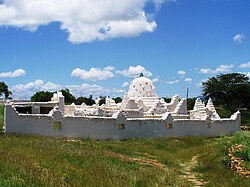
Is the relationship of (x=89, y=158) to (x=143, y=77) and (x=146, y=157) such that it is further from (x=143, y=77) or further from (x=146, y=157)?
(x=143, y=77)

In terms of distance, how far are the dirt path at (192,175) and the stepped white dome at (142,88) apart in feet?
61.6

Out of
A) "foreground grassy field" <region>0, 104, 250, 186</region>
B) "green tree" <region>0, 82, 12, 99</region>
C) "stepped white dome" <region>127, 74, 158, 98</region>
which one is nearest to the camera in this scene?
"foreground grassy field" <region>0, 104, 250, 186</region>

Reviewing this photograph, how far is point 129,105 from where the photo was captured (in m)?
35.8

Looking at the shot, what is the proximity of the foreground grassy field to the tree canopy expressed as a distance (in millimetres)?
36757

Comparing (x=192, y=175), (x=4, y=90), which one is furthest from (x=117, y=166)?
(x=4, y=90)

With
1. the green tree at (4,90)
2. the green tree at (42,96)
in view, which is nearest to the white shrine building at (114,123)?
the green tree at (42,96)

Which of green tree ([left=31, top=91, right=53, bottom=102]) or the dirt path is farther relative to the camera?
green tree ([left=31, top=91, right=53, bottom=102])

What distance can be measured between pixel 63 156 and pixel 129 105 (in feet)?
66.9

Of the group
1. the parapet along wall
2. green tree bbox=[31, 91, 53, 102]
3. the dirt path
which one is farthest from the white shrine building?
green tree bbox=[31, 91, 53, 102]

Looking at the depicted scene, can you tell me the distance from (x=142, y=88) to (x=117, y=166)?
78.1ft

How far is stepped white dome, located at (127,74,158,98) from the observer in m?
39.1

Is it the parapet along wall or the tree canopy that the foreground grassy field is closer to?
the parapet along wall

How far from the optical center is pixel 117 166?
15.8 m

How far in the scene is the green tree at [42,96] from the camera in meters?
56.4
